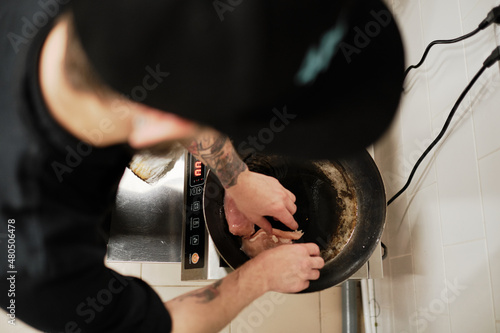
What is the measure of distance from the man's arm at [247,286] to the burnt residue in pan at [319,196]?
119 millimetres

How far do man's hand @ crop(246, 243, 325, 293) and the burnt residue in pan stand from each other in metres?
0.12

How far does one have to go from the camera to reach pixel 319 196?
36.3 inches

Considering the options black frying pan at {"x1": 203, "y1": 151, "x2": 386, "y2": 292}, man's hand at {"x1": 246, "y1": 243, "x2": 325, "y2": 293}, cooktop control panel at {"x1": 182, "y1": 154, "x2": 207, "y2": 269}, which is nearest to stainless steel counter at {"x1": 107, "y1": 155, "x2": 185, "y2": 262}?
cooktop control panel at {"x1": 182, "y1": 154, "x2": 207, "y2": 269}

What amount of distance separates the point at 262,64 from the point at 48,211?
1.13ft

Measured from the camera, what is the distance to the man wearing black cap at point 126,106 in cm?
34

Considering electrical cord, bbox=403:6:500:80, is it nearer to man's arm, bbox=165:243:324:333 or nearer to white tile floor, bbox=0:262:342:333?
man's arm, bbox=165:243:324:333

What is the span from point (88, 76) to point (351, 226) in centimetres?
69

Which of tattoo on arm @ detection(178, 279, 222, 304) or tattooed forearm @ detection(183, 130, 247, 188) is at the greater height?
tattooed forearm @ detection(183, 130, 247, 188)

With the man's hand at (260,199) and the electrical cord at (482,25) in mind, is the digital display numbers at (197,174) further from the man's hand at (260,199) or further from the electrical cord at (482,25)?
the electrical cord at (482,25)

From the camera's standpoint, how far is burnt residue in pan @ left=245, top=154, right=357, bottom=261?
0.90 metres

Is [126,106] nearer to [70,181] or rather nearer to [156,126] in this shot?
[156,126]

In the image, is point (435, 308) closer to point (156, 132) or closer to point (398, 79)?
point (398, 79)

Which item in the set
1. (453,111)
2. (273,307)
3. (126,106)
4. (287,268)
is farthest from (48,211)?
(273,307)

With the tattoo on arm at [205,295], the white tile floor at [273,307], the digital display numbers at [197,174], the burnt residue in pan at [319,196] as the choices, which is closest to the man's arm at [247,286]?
the tattoo on arm at [205,295]
